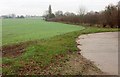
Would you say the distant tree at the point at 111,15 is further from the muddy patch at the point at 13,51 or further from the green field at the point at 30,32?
the muddy patch at the point at 13,51

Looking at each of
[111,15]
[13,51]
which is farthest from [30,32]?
[13,51]

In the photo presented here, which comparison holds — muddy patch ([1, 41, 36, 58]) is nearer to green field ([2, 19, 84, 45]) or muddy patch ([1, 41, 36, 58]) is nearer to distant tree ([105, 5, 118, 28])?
green field ([2, 19, 84, 45])

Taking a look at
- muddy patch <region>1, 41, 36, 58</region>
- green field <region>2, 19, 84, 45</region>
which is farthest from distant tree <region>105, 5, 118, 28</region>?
muddy patch <region>1, 41, 36, 58</region>

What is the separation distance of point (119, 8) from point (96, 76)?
113 feet

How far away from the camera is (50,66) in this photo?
10359 millimetres

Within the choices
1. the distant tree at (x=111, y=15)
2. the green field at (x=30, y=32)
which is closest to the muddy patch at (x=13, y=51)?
the green field at (x=30, y=32)

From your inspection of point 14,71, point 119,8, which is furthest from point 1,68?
point 119,8

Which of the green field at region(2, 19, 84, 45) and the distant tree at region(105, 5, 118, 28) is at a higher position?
the distant tree at region(105, 5, 118, 28)

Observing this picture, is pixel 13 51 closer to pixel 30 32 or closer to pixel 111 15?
pixel 30 32

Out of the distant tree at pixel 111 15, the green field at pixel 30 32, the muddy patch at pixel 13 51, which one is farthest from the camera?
the distant tree at pixel 111 15

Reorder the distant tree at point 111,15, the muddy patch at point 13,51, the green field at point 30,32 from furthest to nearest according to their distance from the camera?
the distant tree at point 111,15, the green field at point 30,32, the muddy patch at point 13,51

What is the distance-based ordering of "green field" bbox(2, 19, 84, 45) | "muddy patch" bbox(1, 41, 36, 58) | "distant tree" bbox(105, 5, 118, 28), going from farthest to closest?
"distant tree" bbox(105, 5, 118, 28) → "green field" bbox(2, 19, 84, 45) → "muddy patch" bbox(1, 41, 36, 58)

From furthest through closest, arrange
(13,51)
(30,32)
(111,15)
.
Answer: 1. (111,15)
2. (30,32)
3. (13,51)

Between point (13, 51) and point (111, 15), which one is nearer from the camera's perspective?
point (13, 51)
